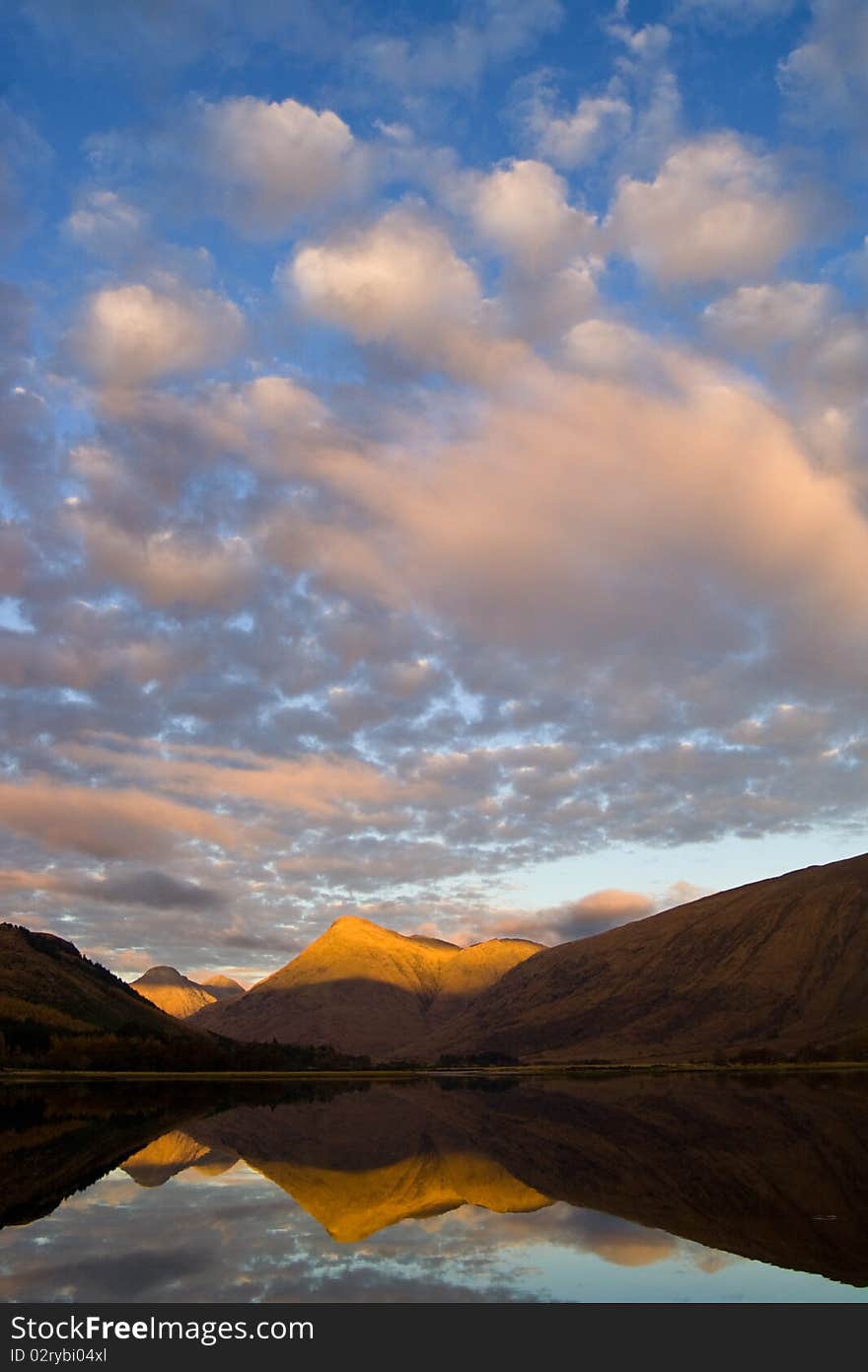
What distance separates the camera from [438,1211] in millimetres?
32844

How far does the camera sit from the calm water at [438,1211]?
2283cm

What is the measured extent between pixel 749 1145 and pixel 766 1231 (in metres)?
23.9

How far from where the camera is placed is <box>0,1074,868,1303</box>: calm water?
22.8 metres

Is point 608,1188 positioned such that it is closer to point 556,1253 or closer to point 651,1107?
point 556,1253

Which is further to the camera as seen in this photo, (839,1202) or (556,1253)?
(839,1202)

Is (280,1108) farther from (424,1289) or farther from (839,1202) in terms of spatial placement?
(424,1289)

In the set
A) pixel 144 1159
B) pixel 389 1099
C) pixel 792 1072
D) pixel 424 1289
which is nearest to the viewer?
pixel 424 1289

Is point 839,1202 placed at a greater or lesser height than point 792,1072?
greater

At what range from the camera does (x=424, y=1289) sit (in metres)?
22.2

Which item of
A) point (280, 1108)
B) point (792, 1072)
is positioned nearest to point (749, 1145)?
point (280, 1108)

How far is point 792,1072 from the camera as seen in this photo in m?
176
